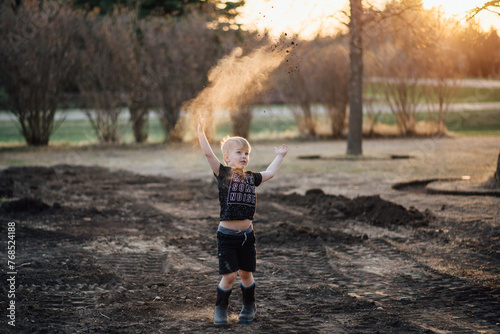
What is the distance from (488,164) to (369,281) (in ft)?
32.6

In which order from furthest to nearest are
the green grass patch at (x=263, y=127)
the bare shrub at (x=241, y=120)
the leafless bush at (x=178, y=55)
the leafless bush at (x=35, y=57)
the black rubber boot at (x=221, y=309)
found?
1. the green grass patch at (x=263, y=127)
2. the bare shrub at (x=241, y=120)
3. the leafless bush at (x=178, y=55)
4. the leafless bush at (x=35, y=57)
5. the black rubber boot at (x=221, y=309)

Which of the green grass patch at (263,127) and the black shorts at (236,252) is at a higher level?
the green grass patch at (263,127)

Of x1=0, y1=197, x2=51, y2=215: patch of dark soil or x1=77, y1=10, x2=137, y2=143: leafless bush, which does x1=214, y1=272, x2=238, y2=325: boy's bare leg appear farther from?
x1=77, y1=10, x2=137, y2=143: leafless bush

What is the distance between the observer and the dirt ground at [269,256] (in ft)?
14.8

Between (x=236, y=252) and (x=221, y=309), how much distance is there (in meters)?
0.42

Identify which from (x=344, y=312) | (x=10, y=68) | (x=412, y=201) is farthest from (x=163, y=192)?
(x=10, y=68)

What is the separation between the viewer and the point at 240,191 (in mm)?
4531

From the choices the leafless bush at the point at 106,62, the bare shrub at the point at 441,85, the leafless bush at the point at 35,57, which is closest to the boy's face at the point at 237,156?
the leafless bush at the point at 35,57

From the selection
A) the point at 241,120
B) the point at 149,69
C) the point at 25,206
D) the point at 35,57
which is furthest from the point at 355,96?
the point at 25,206

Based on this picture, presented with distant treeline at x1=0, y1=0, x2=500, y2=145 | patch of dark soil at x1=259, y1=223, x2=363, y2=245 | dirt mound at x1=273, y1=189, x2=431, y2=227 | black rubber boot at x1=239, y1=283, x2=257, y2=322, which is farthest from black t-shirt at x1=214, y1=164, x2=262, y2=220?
distant treeline at x1=0, y1=0, x2=500, y2=145

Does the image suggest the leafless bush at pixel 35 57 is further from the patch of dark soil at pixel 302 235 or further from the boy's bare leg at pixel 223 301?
the boy's bare leg at pixel 223 301

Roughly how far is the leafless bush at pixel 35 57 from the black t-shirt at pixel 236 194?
1609 centimetres

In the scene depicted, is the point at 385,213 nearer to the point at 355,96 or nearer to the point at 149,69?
the point at 355,96

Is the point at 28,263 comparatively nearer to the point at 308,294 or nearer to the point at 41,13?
the point at 308,294
